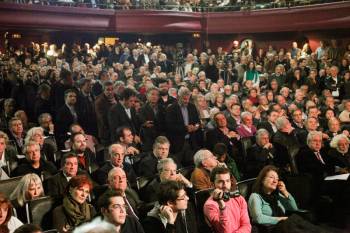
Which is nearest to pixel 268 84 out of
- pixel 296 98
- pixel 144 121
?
pixel 296 98

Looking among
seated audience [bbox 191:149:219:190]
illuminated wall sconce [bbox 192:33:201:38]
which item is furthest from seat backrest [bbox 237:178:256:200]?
illuminated wall sconce [bbox 192:33:201:38]

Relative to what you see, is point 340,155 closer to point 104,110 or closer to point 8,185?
point 104,110

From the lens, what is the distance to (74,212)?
377 centimetres

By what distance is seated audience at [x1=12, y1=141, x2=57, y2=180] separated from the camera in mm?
4887

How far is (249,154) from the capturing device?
606cm

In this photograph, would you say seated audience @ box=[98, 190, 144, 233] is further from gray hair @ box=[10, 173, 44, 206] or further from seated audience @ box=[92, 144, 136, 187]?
seated audience @ box=[92, 144, 136, 187]

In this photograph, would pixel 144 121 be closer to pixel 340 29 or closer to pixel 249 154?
pixel 249 154

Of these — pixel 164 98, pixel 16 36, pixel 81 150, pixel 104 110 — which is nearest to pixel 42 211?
pixel 81 150

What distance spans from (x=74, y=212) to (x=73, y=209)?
0.03m

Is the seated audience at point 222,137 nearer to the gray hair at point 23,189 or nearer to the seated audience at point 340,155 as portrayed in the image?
the seated audience at point 340,155

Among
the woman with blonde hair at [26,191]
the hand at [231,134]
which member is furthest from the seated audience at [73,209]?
the hand at [231,134]

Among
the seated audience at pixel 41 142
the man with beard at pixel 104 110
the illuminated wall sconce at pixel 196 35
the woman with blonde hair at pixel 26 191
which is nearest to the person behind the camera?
the woman with blonde hair at pixel 26 191

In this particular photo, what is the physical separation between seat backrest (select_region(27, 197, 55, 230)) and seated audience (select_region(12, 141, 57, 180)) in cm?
100

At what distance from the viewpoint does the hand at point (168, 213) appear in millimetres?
3622
